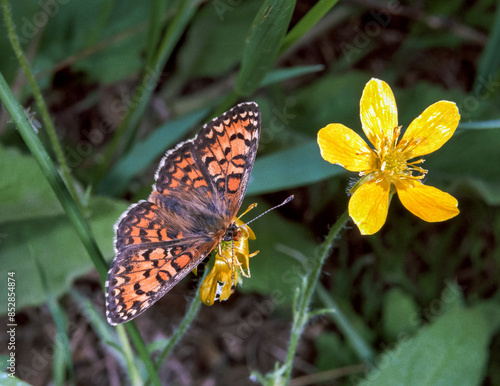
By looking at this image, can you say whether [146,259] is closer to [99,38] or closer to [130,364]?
[130,364]

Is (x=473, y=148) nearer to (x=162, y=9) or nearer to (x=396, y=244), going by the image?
(x=396, y=244)

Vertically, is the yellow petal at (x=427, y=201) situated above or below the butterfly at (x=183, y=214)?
below

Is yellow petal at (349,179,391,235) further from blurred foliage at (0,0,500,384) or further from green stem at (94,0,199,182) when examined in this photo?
green stem at (94,0,199,182)

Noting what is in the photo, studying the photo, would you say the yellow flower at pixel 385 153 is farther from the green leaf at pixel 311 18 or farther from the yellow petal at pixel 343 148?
the green leaf at pixel 311 18

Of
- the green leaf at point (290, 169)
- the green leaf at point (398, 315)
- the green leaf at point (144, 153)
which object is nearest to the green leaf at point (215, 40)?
the green leaf at point (144, 153)

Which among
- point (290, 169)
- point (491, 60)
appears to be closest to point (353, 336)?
point (290, 169)

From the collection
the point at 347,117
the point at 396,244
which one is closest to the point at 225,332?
the point at 396,244

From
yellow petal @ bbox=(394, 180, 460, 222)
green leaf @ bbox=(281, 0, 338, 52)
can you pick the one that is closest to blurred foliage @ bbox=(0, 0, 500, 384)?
green leaf @ bbox=(281, 0, 338, 52)
